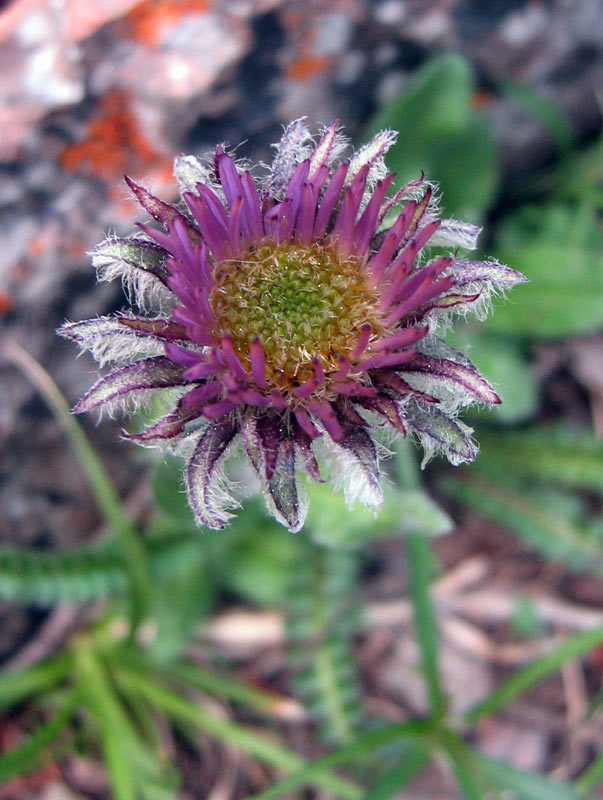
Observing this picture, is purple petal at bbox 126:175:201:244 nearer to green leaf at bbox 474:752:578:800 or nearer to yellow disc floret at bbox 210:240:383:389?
yellow disc floret at bbox 210:240:383:389

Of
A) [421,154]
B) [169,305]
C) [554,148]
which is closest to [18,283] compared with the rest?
[169,305]

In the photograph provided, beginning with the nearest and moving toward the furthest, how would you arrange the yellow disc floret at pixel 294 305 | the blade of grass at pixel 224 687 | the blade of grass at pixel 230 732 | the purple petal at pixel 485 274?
1. the purple petal at pixel 485 274
2. the yellow disc floret at pixel 294 305
3. the blade of grass at pixel 230 732
4. the blade of grass at pixel 224 687

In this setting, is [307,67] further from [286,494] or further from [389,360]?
[286,494]

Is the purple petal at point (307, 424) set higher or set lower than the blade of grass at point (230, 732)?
higher

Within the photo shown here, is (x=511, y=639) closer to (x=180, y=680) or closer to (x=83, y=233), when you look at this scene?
(x=180, y=680)

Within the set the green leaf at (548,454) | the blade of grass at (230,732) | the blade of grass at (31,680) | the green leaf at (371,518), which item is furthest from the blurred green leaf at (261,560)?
the green leaf at (548,454)

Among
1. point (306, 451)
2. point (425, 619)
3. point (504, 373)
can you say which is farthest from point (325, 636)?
point (306, 451)

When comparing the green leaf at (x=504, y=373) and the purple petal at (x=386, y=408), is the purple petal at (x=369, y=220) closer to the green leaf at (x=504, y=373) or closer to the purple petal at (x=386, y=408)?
the purple petal at (x=386, y=408)
